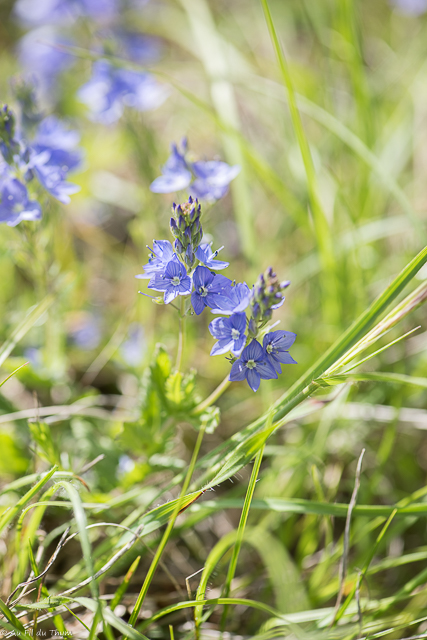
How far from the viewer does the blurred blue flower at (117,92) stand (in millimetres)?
3674

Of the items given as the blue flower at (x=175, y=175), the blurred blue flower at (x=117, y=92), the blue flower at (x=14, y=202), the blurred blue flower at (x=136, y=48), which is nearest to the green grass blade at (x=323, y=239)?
the blue flower at (x=175, y=175)

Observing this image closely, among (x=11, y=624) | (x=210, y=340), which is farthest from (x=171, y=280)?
(x=210, y=340)

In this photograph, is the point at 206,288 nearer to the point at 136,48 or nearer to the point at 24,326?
the point at 24,326

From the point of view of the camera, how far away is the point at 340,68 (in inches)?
Result: 235

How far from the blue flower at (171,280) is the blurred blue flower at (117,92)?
2.24 metres

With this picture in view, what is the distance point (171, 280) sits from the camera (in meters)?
1.96

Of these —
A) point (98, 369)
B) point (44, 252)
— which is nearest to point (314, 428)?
point (98, 369)

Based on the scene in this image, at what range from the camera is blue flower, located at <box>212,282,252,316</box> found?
74.3 inches

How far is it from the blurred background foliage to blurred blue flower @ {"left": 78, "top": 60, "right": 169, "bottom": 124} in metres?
0.14

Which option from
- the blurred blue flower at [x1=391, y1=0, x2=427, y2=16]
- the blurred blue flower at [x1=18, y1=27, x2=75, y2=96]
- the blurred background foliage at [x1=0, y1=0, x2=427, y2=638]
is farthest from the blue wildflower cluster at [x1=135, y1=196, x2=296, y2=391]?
the blurred blue flower at [x1=391, y1=0, x2=427, y2=16]

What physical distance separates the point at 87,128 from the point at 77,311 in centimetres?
281

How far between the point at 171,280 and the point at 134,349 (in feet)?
5.52

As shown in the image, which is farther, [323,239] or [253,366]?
[323,239]

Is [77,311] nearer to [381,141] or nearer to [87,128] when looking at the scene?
[87,128]
